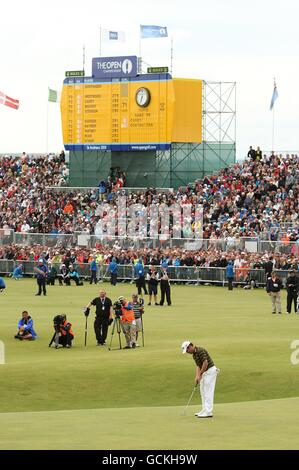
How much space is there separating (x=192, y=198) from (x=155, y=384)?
40124mm

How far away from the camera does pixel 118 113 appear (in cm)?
7662

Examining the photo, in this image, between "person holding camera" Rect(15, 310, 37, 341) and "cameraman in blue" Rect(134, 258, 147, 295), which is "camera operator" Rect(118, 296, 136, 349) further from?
"cameraman in blue" Rect(134, 258, 147, 295)

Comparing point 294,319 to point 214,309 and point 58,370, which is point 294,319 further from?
point 58,370

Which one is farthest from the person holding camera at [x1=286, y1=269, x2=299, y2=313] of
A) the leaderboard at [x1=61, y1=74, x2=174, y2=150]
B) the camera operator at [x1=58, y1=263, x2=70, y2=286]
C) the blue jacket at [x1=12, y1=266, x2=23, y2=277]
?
the leaderboard at [x1=61, y1=74, x2=174, y2=150]

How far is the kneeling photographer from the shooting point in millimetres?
35938

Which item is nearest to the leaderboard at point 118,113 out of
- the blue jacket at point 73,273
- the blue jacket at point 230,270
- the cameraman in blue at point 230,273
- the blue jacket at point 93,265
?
the blue jacket at point 93,265

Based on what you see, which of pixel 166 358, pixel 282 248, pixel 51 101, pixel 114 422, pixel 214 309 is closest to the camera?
pixel 114 422

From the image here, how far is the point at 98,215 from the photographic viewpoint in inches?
2894

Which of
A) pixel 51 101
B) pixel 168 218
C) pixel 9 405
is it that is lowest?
pixel 9 405

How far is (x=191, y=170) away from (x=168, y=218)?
9406 millimetres

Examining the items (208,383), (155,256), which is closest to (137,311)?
(208,383)
